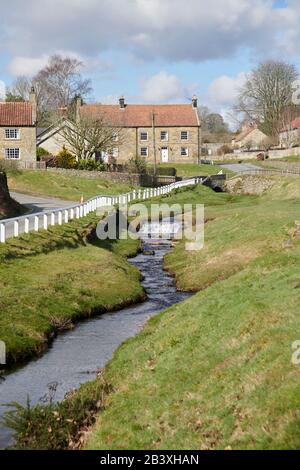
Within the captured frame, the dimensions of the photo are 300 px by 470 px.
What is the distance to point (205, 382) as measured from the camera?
15422mm

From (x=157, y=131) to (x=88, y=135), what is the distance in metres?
32.1

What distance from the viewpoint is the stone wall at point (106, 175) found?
93.1 meters

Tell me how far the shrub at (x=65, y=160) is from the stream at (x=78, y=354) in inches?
2525

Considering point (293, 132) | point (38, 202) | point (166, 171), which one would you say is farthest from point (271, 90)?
point (38, 202)

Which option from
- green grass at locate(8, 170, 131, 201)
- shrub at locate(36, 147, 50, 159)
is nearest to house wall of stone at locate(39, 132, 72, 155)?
shrub at locate(36, 147, 50, 159)

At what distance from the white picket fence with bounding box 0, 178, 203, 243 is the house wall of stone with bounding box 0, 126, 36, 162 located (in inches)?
830

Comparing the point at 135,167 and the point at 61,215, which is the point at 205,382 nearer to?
the point at 61,215

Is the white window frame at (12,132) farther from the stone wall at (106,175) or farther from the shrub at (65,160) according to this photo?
the stone wall at (106,175)

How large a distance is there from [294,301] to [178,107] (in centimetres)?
11675

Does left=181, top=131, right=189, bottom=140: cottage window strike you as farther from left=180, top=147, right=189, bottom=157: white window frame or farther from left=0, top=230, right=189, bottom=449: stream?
left=0, top=230, right=189, bottom=449: stream

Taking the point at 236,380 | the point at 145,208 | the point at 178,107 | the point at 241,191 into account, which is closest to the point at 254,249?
the point at 236,380

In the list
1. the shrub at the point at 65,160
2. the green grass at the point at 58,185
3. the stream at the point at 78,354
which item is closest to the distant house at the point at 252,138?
the shrub at the point at 65,160

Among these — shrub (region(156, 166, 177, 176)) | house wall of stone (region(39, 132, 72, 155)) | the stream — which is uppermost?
house wall of stone (region(39, 132, 72, 155))

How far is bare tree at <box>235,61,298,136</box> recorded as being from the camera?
162 metres
